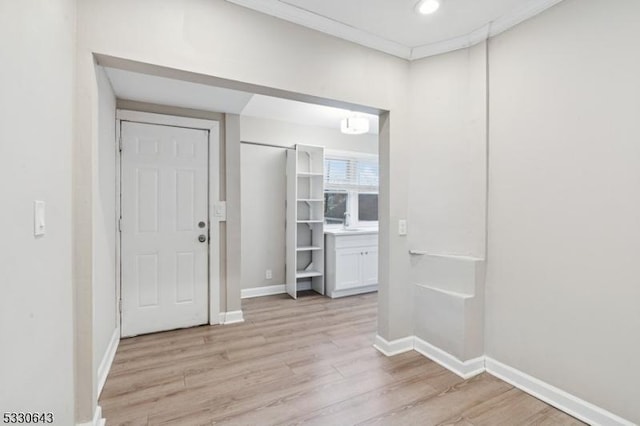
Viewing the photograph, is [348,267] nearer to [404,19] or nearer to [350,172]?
[350,172]

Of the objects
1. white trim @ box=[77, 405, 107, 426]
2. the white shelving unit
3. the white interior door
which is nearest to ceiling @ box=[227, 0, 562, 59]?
the white interior door

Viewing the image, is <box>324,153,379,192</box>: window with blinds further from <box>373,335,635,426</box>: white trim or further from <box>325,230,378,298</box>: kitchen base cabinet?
<box>373,335,635,426</box>: white trim

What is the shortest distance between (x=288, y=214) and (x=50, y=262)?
126 inches

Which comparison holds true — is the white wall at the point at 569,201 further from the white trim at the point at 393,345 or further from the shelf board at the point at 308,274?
the shelf board at the point at 308,274

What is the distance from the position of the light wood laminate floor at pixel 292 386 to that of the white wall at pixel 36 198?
703 mm

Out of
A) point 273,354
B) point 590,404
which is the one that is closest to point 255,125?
point 273,354

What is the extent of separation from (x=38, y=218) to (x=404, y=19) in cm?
243

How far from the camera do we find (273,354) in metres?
2.60

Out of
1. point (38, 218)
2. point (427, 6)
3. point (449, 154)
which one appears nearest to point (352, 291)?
point (449, 154)

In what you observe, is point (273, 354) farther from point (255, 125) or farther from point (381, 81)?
point (255, 125)

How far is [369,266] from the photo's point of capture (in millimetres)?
4488

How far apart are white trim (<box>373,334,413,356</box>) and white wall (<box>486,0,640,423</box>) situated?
64cm

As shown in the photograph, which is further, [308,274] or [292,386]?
[308,274]

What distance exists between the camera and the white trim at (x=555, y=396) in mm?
1705
